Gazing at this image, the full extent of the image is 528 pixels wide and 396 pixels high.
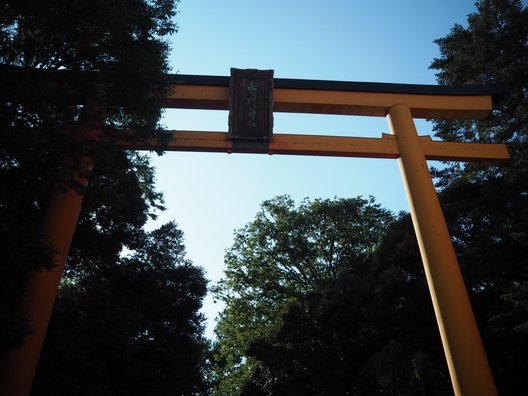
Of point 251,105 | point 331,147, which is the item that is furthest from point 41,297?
point 331,147

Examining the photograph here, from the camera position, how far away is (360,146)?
641 cm

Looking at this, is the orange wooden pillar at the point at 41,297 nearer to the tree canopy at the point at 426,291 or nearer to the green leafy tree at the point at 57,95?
the green leafy tree at the point at 57,95

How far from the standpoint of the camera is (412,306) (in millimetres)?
7047

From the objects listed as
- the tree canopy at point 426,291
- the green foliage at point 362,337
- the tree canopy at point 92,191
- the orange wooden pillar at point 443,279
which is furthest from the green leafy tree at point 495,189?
the tree canopy at point 92,191

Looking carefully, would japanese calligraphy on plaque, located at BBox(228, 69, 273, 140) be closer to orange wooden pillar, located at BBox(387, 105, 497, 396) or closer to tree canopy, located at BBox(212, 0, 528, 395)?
orange wooden pillar, located at BBox(387, 105, 497, 396)

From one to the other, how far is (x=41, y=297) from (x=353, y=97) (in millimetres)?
5614

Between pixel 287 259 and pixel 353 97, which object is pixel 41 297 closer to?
pixel 353 97

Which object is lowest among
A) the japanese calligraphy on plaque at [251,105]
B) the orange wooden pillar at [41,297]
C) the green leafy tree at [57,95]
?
the orange wooden pillar at [41,297]

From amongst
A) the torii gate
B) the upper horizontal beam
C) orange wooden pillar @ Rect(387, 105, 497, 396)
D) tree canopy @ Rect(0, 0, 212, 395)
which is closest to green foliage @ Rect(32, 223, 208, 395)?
tree canopy @ Rect(0, 0, 212, 395)

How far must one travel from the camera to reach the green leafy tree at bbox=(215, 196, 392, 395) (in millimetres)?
14008

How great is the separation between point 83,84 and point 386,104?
484 centimetres

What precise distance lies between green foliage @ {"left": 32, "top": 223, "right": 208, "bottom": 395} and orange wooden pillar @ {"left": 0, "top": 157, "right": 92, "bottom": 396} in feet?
3.59

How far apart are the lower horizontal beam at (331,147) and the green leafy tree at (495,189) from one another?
3.30 feet

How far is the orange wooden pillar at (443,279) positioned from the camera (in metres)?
4.50
